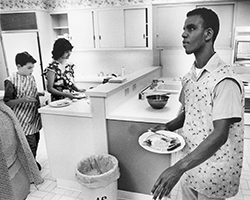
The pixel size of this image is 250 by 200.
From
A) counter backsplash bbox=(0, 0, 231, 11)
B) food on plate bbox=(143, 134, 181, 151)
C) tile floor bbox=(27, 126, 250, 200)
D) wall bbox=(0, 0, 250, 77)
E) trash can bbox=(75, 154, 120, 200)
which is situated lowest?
tile floor bbox=(27, 126, 250, 200)

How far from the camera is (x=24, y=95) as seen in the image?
8.10 ft

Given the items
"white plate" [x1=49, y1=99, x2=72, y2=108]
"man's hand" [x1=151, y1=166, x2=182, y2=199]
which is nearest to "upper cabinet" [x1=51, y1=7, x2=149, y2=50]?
"white plate" [x1=49, y1=99, x2=72, y2=108]

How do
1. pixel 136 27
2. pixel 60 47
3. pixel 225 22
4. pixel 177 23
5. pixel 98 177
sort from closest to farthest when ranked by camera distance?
pixel 98 177
pixel 60 47
pixel 225 22
pixel 177 23
pixel 136 27

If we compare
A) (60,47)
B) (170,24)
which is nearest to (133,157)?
(60,47)

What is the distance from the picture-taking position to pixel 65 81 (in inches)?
113

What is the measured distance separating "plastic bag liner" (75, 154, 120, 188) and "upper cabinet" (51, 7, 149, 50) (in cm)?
278

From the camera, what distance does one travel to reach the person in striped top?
7.84 feet

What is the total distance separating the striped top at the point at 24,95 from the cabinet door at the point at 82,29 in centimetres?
236

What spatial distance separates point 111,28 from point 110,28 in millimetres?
20

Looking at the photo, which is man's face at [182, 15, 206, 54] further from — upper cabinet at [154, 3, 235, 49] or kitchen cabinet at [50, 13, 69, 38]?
kitchen cabinet at [50, 13, 69, 38]

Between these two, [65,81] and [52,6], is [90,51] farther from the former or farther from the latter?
[65,81]

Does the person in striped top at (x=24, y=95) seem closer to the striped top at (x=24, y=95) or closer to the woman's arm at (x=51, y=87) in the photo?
the striped top at (x=24, y=95)

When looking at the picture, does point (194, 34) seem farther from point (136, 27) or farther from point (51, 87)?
point (136, 27)

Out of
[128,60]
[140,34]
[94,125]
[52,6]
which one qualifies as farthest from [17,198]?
[52,6]
